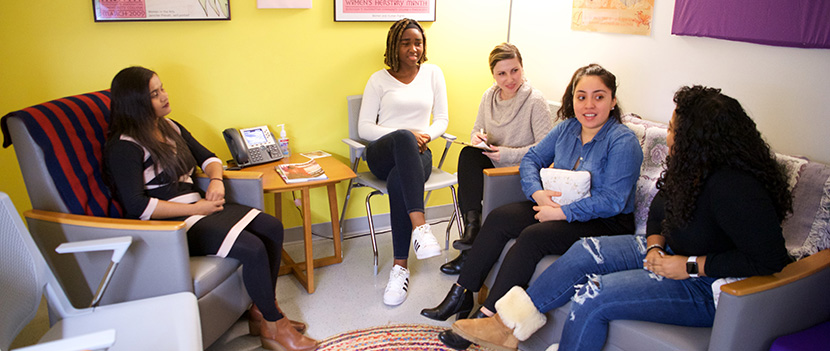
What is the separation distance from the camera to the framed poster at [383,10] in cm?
318

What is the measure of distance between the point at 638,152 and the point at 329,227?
1932 mm

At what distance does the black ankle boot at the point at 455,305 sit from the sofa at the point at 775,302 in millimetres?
375

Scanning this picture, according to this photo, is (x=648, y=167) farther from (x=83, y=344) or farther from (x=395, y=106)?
(x=83, y=344)

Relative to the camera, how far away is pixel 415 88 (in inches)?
126

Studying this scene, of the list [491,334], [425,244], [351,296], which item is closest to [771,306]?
[491,334]

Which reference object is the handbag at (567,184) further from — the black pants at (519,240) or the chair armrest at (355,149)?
the chair armrest at (355,149)

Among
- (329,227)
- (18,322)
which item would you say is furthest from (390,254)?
(18,322)

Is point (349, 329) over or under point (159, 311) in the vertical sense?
under

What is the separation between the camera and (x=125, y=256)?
6.47ft

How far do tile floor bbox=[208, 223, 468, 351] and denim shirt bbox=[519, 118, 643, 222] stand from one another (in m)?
0.79

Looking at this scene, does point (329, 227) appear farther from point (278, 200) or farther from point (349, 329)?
point (349, 329)

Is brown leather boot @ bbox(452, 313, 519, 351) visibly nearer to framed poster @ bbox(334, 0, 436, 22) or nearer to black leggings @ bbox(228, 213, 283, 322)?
black leggings @ bbox(228, 213, 283, 322)

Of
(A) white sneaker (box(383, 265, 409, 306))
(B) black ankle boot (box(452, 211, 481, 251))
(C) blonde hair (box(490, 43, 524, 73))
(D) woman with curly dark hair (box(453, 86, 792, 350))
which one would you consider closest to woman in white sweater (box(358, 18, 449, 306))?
(A) white sneaker (box(383, 265, 409, 306))

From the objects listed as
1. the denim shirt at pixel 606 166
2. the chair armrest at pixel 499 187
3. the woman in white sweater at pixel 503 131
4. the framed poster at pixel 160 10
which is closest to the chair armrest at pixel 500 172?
the chair armrest at pixel 499 187
